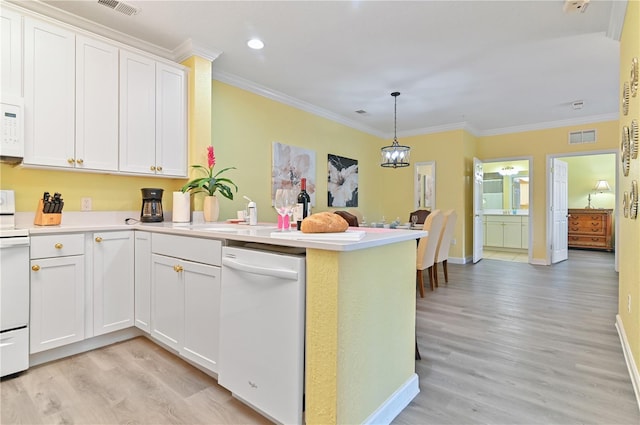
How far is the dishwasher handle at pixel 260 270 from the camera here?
137cm

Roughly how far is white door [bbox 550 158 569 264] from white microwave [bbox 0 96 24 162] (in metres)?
7.42

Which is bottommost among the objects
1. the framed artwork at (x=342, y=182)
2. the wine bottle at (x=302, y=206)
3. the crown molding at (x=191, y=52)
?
the wine bottle at (x=302, y=206)

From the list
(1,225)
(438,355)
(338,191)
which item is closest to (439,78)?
(338,191)

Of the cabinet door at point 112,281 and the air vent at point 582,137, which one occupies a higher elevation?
the air vent at point 582,137

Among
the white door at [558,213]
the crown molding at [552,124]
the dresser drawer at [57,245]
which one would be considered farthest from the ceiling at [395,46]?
the dresser drawer at [57,245]

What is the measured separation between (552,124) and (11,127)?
7.44m

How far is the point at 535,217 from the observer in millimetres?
6086

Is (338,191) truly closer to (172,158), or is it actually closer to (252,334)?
(172,158)

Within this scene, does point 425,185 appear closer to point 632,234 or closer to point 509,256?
point 509,256

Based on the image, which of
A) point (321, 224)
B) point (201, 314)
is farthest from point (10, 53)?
point (321, 224)

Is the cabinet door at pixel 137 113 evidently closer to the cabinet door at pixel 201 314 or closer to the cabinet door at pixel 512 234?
the cabinet door at pixel 201 314

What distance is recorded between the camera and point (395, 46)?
3137 millimetres

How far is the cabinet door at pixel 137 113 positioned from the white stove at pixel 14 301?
0.97m

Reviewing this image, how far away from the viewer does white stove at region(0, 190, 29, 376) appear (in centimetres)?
196
